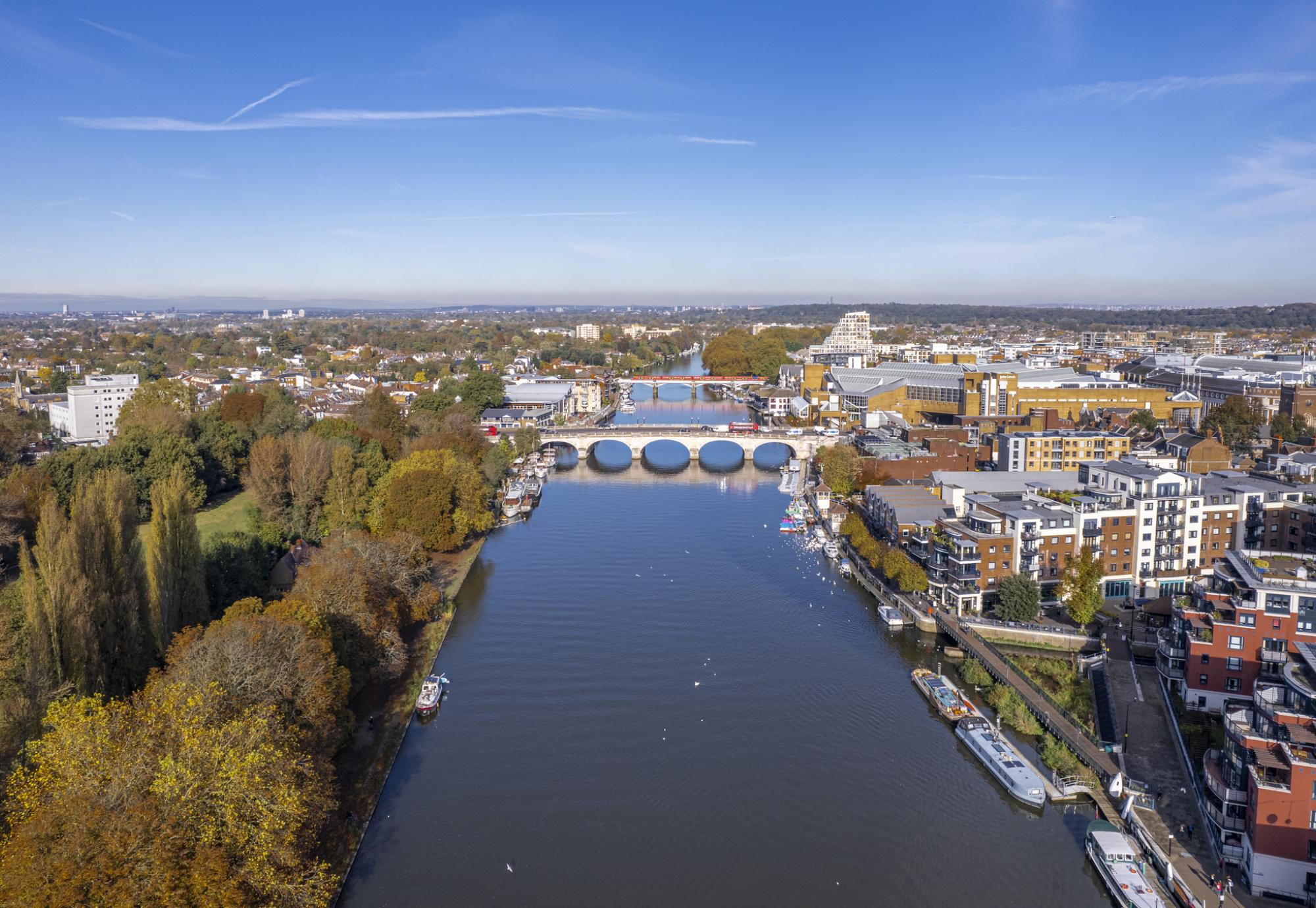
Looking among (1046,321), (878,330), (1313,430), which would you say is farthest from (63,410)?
(1046,321)

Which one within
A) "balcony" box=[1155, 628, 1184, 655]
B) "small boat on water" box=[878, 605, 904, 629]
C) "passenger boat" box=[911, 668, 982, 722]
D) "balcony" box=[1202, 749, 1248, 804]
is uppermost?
"balcony" box=[1155, 628, 1184, 655]

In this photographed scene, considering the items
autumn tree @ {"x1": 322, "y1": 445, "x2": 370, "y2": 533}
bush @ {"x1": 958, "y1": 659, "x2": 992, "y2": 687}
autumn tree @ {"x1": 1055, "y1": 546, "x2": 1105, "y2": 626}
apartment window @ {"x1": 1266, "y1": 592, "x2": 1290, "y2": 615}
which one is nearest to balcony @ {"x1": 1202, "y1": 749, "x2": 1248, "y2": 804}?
apartment window @ {"x1": 1266, "y1": 592, "x2": 1290, "y2": 615}

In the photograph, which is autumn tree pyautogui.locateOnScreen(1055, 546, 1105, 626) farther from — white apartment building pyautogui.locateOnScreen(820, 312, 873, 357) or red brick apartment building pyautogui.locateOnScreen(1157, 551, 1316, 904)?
white apartment building pyautogui.locateOnScreen(820, 312, 873, 357)

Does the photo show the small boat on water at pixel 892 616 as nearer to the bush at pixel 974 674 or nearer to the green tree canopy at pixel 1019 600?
the green tree canopy at pixel 1019 600

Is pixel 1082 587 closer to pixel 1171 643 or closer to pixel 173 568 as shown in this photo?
pixel 1171 643

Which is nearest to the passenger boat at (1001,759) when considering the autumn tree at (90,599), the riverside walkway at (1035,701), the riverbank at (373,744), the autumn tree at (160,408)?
the riverside walkway at (1035,701)
